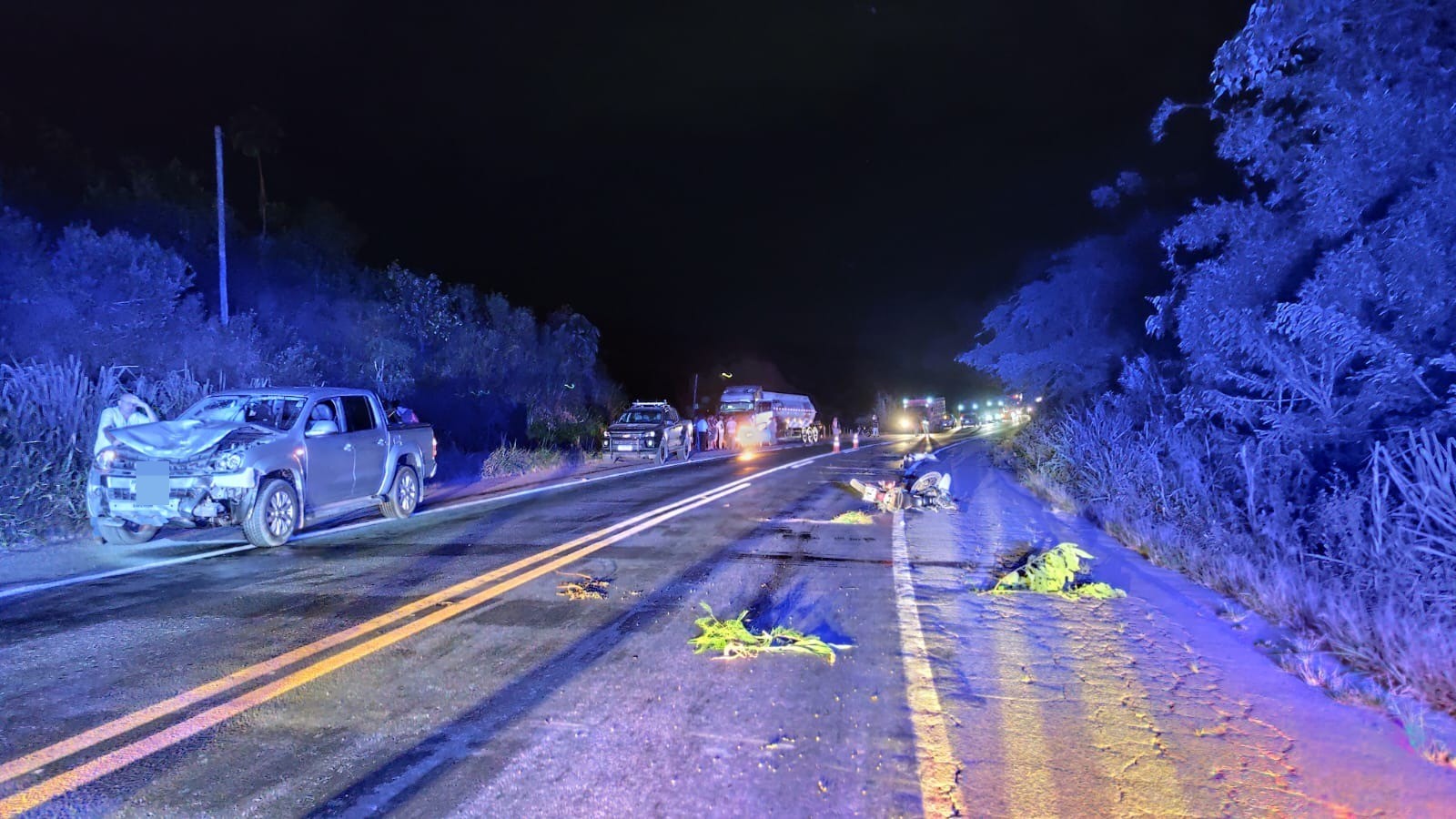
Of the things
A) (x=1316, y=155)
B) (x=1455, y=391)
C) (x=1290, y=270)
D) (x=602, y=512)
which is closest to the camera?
(x=1455, y=391)

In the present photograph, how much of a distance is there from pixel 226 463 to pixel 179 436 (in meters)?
0.79

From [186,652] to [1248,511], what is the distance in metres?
9.76

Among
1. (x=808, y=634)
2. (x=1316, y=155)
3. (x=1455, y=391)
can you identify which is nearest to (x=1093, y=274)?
(x=1316, y=155)

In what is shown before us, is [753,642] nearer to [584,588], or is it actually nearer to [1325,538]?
[584,588]

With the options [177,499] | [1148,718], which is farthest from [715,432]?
[1148,718]

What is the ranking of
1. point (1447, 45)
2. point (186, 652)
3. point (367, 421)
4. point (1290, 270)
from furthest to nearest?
point (367, 421)
point (1290, 270)
point (1447, 45)
point (186, 652)

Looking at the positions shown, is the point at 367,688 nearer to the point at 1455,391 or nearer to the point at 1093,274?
the point at 1455,391

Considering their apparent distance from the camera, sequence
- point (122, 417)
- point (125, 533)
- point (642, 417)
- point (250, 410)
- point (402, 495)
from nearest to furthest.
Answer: point (125, 533)
point (122, 417)
point (250, 410)
point (402, 495)
point (642, 417)

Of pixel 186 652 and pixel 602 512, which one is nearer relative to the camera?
pixel 186 652

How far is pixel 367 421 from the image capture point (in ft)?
36.6

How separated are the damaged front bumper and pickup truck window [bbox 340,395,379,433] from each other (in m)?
1.91

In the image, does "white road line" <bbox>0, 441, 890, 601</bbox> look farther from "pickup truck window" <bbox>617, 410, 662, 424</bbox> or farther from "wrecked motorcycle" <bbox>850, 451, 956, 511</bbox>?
"pickup truck window" <bbox>617, 410, 662, 424</bbox>

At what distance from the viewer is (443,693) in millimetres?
4746

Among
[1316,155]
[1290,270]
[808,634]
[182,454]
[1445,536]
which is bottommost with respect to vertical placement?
[808,634]
